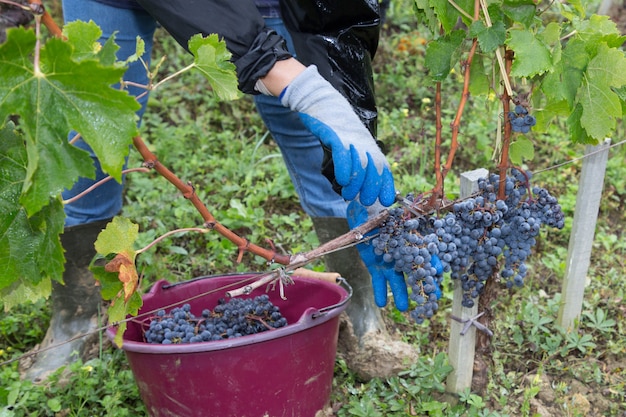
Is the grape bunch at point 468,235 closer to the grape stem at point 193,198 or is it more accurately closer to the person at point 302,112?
the person at point 302,112

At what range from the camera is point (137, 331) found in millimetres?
2119

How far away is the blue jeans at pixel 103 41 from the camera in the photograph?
7.10ft

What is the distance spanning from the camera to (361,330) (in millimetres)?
2488

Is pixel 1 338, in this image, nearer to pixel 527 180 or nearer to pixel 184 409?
pixel 184 409

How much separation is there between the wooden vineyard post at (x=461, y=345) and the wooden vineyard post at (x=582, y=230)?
1.51 ft

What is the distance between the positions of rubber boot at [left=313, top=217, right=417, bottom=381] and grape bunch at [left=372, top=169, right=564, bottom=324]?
0.58 meters

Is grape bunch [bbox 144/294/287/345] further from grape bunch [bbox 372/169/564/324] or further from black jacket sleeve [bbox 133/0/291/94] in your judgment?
black jacket sleeve [bbox 133/0/291/94]

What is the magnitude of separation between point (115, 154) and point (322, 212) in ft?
4.39

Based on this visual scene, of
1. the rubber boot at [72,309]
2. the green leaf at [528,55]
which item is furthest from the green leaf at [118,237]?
the green leaf at [528,55]

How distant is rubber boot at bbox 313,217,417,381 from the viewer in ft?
7.89

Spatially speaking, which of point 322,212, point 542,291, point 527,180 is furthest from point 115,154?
point 542,291

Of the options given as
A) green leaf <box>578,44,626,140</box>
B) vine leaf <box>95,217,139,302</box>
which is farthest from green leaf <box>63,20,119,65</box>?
green leaf <box>578,44,626,140</box>

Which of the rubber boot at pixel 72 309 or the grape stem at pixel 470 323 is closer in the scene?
the grape stem at pixel 470 323

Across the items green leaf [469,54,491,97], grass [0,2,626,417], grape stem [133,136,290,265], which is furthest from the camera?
grass [0,2,626,417]
